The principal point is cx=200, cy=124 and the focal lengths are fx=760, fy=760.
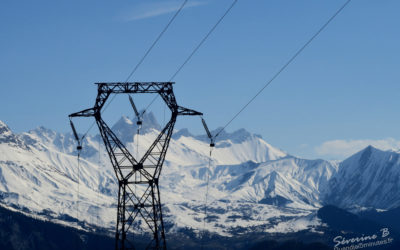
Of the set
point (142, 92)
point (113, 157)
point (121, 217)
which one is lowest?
point (121, 217)

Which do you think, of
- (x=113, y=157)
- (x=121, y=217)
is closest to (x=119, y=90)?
(x=113, y=157)

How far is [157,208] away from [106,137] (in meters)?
9.29

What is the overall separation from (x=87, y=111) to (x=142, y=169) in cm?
782

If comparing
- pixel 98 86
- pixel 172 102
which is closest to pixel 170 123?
pixel 172 102

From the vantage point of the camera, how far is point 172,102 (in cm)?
7350

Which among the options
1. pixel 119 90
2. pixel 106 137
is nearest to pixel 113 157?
pixel 106 137

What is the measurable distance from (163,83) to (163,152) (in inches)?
278

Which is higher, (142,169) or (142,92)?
(142,92)

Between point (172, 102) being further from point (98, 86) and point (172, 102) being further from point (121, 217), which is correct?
point (121, 217)

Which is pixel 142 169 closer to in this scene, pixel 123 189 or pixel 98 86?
pixel 123 189

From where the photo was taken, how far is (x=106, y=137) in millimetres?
74188

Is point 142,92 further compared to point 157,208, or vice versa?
point 157,208

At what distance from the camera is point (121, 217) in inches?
2958

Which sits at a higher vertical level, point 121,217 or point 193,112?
point 193,112
